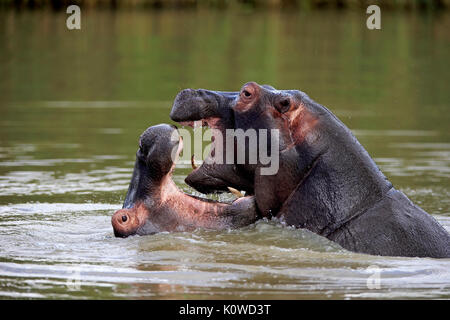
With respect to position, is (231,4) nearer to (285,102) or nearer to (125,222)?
(125,222)

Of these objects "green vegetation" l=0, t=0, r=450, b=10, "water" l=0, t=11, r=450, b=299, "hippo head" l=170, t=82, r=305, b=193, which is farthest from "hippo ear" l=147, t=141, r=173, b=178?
"green vegetation" l=0, t=0, r=450, b=10

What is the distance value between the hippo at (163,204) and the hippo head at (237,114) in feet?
0.47

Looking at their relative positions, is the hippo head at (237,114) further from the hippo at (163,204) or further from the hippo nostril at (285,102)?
the hippo at (163,204)

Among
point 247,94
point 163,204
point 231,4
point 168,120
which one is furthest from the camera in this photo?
point 231,4

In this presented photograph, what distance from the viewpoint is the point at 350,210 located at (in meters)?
5.50

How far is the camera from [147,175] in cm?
579

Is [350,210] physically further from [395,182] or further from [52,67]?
[52,67]

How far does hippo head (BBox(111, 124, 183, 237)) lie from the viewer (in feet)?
18.5

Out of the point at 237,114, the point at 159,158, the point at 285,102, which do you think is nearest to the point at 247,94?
the point at 237,114

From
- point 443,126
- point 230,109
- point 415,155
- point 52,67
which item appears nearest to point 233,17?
point 52,67

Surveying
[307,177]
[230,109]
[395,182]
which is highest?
[230,109]

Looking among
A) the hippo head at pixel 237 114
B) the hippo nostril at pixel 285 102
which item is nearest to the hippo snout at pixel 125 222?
the hippo head at pixel 237 114

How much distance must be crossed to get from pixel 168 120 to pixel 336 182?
24.3 ft
